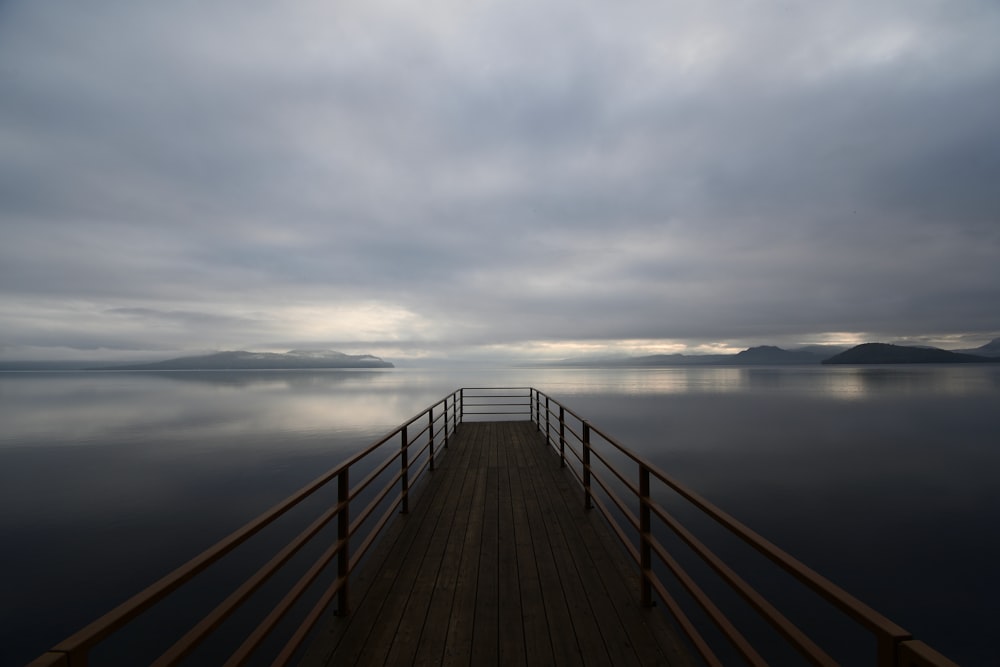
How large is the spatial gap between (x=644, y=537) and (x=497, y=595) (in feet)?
4.18

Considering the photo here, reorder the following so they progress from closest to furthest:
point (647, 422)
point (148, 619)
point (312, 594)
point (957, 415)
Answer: point (148, 619)
point (312, 594)
point (647, 422)
point (957, 415)

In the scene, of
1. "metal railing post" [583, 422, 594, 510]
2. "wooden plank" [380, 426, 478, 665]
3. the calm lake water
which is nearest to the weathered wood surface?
"wooden plank" [380, 426, 478, 665]

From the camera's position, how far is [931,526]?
37.9 ft

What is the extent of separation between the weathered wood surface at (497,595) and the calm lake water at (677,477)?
777 centimetres

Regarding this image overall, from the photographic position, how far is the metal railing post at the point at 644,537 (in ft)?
9.46

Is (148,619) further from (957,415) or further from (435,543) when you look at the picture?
(957,415)

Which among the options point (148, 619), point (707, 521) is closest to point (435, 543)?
point (148, 619)

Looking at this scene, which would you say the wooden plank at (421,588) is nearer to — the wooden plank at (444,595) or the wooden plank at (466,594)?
the wooden plank at (444,595)

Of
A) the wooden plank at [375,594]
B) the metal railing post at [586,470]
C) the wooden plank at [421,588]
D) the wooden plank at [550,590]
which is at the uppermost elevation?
the metal railing post at [586,470]

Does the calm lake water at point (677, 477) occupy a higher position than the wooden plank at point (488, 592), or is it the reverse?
the wooden plank at point (488, 592)

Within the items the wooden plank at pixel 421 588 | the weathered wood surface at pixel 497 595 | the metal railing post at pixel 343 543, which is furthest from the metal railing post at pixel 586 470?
the metal railing post at pixel 343 543

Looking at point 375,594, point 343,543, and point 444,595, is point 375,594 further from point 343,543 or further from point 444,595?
point 343,543

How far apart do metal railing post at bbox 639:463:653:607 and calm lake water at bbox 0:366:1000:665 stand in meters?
8.04

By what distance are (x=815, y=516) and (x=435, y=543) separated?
1302cm
